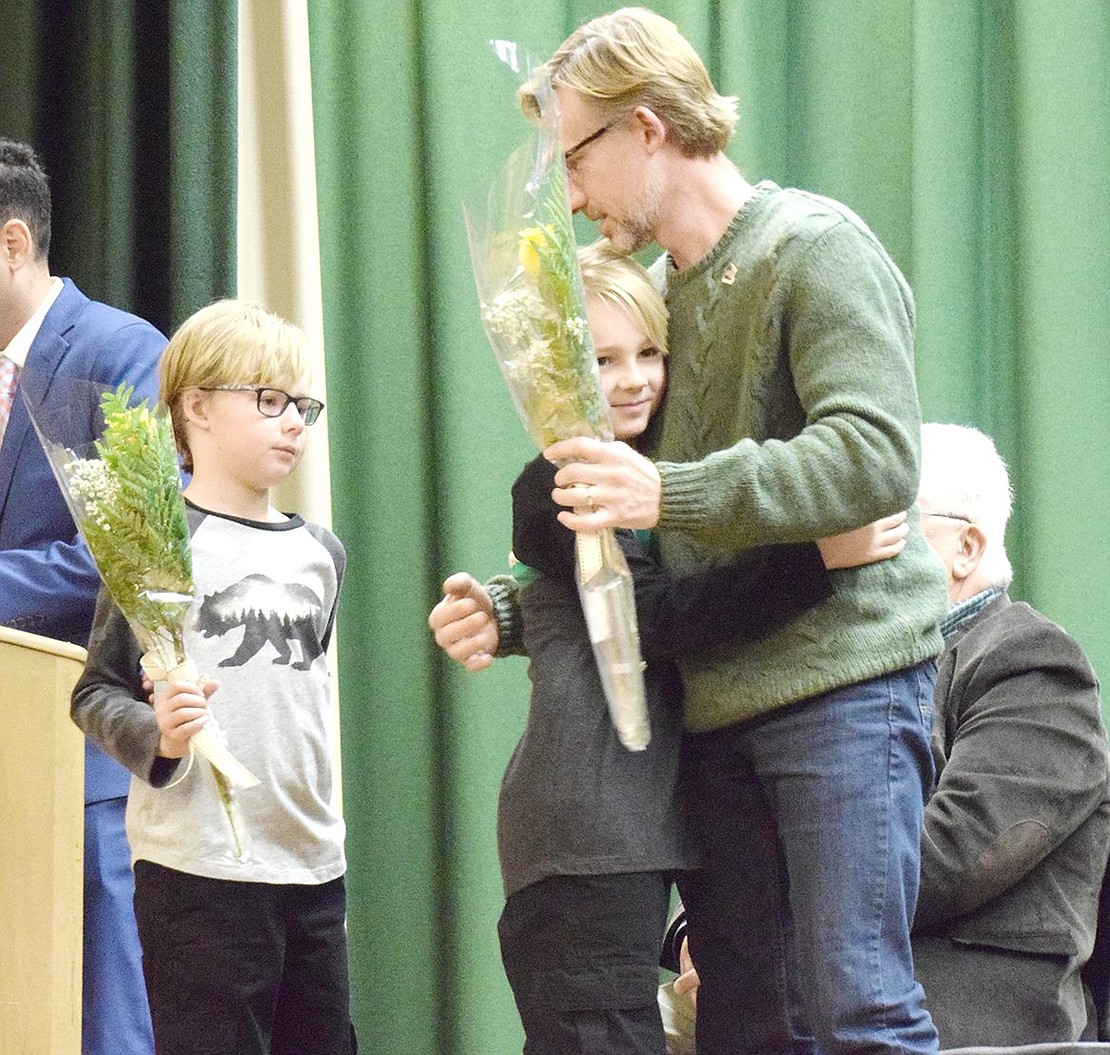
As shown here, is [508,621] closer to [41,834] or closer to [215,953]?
[215,953]

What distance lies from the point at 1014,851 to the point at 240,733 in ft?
3.62

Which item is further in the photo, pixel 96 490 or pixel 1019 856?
pixel 1019 856

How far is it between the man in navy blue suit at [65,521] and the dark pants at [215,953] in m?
0.58

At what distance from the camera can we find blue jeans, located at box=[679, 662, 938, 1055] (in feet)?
5.85

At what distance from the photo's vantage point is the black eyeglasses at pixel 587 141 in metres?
1.99

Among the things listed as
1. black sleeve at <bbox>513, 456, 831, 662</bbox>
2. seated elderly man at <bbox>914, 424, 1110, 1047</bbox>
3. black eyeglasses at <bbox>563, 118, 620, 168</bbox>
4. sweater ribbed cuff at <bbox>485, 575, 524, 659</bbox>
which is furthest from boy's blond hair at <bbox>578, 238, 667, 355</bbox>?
seated elderly man at <bbox>914, 424, 1110, 1047</bbox>

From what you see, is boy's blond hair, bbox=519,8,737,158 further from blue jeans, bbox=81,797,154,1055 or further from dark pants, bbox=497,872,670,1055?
blue jeans, bbox=81,797,154,1055

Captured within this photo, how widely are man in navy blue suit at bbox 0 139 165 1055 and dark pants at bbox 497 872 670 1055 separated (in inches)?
45.2

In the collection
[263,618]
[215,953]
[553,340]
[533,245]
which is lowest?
[215,953]

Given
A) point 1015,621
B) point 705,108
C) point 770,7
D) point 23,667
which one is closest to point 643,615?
point 705,108

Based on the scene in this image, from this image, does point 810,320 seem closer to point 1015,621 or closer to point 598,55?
point 598,55

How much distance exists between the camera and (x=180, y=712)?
2098 millimetres

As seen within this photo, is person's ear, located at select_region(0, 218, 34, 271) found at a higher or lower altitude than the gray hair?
higher

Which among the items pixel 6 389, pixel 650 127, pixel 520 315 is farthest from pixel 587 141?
pixel 6 389
